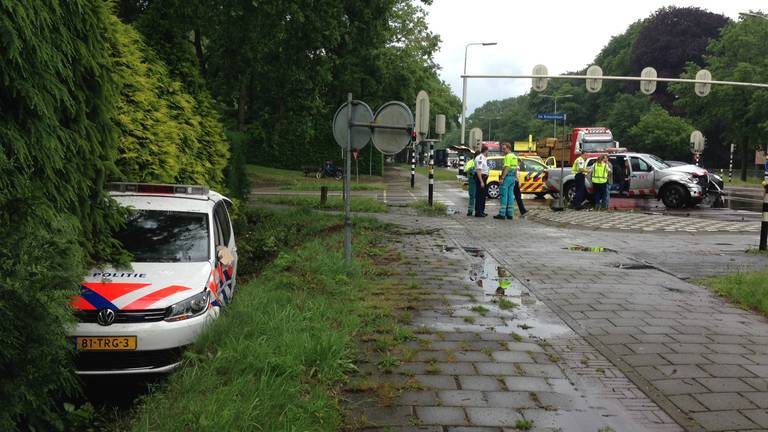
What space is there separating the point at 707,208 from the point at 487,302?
1781 centimetres

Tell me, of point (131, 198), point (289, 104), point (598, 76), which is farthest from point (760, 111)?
point (131, 198)

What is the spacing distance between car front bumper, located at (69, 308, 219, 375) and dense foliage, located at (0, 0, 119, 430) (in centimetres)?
42

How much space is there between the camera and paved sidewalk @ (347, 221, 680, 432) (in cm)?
394

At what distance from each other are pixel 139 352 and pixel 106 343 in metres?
0.26

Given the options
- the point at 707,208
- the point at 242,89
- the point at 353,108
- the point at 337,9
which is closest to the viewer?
the point at 353,108

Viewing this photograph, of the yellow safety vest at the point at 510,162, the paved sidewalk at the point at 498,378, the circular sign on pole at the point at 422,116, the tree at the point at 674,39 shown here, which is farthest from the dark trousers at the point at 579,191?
the tree at the point at 674,39

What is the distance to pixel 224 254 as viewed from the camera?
6754mm

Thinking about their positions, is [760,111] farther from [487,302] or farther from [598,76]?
[487,302]

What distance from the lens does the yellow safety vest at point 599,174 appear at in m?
19.5

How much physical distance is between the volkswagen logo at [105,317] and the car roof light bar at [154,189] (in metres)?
2.16

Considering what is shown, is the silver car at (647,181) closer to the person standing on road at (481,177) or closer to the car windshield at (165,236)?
the person standing on road at (481,177)

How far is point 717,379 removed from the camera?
4691 mm

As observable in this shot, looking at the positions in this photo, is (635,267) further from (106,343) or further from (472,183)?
(472,183)

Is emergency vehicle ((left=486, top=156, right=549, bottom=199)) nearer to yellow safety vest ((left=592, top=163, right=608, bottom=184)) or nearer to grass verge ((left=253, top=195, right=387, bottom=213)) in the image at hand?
yellow safety vest ((left=592, top=163, right=608, bottom=184))
